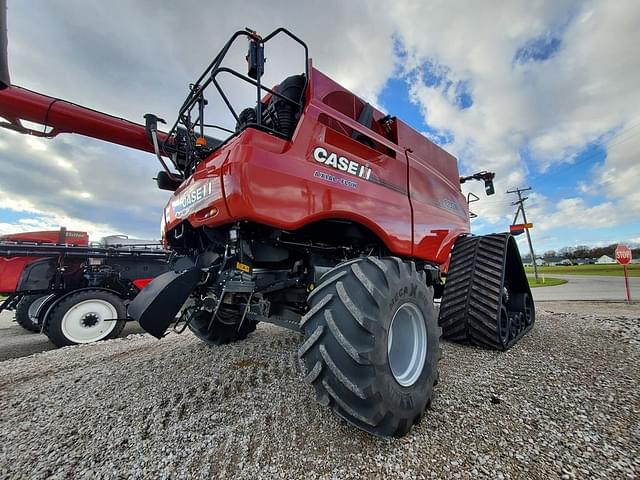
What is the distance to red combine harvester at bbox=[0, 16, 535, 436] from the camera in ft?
5.12

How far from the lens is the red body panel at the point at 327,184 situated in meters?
1.87

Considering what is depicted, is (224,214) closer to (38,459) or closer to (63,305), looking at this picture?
(38,459)

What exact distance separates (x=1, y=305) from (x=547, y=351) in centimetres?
939

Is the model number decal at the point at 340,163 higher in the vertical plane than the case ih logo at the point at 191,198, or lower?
higher

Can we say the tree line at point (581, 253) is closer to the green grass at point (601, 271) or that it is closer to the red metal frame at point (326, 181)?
the green grass at point (601, 271)

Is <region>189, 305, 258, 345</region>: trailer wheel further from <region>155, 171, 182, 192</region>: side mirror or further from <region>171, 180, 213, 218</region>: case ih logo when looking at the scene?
<region>155, 171, 182, 192</region>: side mirror

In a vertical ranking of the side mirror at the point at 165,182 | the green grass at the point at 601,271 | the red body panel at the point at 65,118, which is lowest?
the green grass at the point at 601,271

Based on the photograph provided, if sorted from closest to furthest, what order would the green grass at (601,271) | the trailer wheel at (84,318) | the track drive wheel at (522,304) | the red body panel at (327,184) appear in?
the red body panel at (327,184)
the track drive wheel at (522,304)
the trailer wheel at (84,318)
the green grass at (601,271)

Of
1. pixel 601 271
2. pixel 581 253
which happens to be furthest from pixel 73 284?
pixel 581 253

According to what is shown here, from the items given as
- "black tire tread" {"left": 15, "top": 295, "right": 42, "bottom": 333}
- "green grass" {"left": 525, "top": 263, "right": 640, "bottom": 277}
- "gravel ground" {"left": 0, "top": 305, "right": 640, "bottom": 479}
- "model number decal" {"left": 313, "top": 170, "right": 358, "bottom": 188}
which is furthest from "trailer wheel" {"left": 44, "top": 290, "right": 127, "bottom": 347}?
"green grass" {"left": 525, "top": 263, "right": 640, "bottom": 277}

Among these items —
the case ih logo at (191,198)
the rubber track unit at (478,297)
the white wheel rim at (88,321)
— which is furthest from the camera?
the white wheel rim at (88,321)

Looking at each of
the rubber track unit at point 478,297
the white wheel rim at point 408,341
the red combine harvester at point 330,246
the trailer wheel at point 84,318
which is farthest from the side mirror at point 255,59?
the trailer wheel at point 84,318

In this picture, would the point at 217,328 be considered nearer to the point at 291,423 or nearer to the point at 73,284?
the point at 291,423

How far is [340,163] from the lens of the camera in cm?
231
